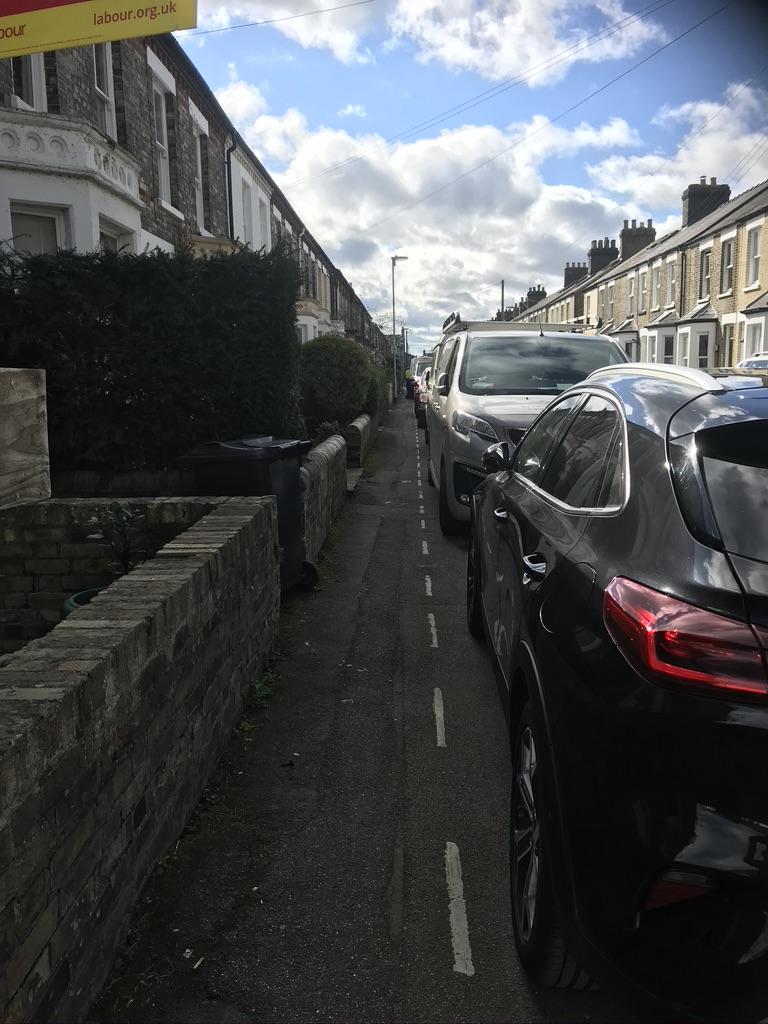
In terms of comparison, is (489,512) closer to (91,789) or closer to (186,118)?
(91,789)

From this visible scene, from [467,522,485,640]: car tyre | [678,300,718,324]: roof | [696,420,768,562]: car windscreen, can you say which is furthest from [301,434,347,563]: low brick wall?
[678,300,718,324]: roof

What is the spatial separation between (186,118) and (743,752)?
18372mm

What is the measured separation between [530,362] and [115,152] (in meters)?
7.37

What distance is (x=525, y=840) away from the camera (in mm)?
2564

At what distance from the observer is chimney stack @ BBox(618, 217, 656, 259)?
48.8 meters

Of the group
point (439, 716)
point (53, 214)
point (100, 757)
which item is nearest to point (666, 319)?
point (53, 214)

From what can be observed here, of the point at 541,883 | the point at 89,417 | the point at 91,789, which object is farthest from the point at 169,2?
the point at 541,883

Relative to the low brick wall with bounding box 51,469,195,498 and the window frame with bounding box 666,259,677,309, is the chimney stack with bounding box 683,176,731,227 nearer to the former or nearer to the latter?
the window frame with bounding box 666,259,677,309

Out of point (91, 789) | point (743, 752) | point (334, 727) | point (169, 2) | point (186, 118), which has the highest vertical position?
Result: point (186, 118)

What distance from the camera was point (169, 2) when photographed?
6.92 meters

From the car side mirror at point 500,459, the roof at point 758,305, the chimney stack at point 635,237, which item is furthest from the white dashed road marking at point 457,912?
the chimney stack at point 635,237

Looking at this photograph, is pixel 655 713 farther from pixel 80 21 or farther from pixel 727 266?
pixel 727 266

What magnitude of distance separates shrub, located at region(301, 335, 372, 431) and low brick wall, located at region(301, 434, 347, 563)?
19.1ft

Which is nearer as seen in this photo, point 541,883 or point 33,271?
point 541,883
